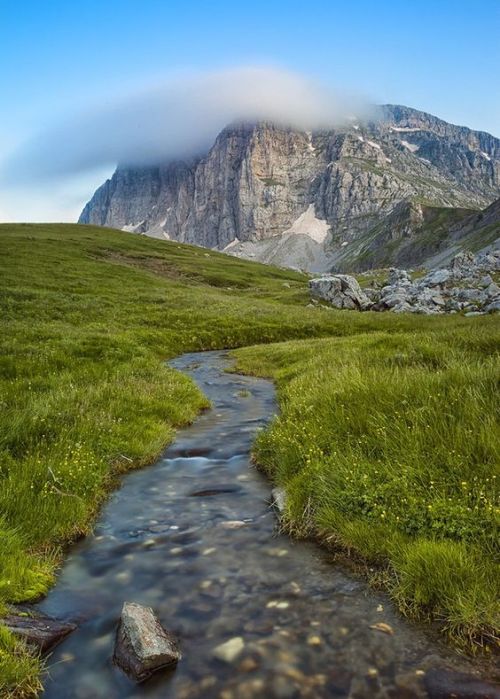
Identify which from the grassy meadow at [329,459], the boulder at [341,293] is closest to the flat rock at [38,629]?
the grassy meadow at [329,459]

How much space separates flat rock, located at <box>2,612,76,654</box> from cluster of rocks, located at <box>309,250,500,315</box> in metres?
52.6

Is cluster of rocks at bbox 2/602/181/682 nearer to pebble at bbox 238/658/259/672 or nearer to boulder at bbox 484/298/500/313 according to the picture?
pebble at bbox 238/658/259/672

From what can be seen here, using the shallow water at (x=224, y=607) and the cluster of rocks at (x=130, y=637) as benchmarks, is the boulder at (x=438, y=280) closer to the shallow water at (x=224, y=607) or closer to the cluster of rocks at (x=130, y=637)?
the shallow water at (x=224, y=607)

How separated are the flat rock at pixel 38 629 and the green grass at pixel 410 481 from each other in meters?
3.66

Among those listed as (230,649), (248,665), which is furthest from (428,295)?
(248,665)

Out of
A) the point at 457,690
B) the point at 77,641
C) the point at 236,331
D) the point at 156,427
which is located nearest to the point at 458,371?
the point at 457,690

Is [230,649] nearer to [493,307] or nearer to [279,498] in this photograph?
[279,498]

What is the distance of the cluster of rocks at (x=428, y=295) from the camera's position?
6084cm

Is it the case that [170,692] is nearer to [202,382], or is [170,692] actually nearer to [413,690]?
[413,690]

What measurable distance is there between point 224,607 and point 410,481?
3318 mm

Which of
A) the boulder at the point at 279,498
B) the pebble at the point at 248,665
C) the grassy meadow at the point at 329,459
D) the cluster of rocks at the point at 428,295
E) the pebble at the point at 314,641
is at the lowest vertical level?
the pebble at the point at 248,665

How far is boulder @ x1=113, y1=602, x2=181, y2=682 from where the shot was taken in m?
5.06

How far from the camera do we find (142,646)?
16.8 feet

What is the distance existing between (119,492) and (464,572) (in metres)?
6.64
